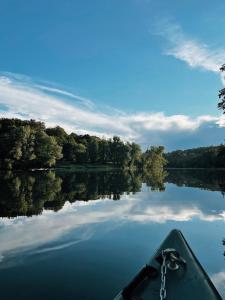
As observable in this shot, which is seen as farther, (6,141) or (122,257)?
(6,141)

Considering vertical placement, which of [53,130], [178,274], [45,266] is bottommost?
[45,266]

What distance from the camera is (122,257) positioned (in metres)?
8.98

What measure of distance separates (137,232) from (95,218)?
3.35m

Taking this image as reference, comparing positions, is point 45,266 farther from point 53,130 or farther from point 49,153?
point 53,130

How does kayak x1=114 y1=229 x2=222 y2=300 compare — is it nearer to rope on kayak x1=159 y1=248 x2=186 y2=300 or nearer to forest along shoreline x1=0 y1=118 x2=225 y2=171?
rope on kayak x1=159 y1=248 x2=186 y2=300

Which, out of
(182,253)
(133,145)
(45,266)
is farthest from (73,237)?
(133,145)

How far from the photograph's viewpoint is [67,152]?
101m

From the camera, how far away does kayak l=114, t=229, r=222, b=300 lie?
4602 mm

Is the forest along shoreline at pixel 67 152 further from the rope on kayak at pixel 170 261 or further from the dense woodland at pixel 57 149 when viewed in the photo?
the rope on kayak at pixel 170 261

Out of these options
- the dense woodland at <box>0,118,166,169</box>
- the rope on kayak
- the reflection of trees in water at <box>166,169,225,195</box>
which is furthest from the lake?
the dense woodland at <box>0,118,166,169</box>

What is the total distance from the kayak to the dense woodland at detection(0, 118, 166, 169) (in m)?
60.7

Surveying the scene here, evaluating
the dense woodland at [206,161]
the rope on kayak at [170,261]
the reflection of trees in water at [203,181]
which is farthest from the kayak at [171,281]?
the dense woodland at [206,161]

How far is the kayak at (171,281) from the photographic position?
460 centimetres

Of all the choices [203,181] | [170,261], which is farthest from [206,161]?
[170,261]
